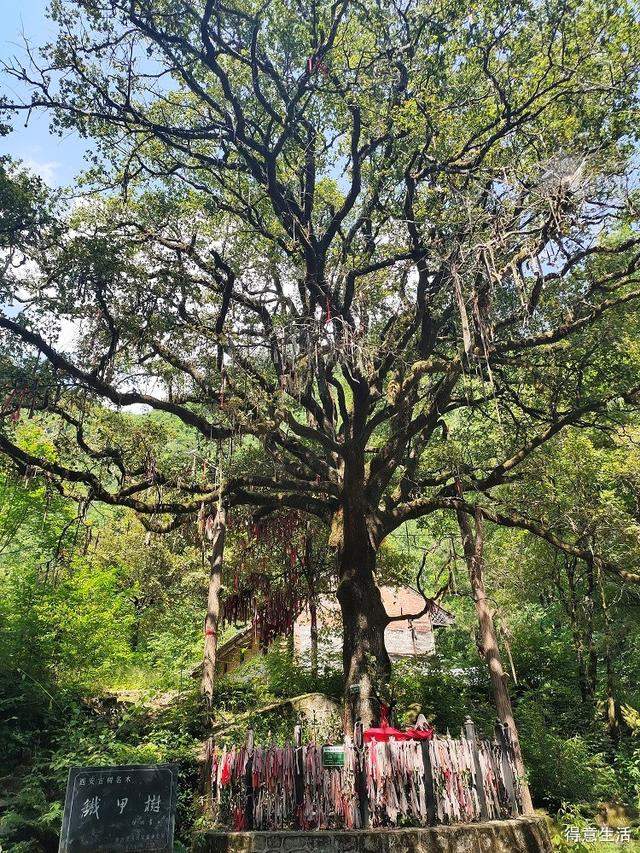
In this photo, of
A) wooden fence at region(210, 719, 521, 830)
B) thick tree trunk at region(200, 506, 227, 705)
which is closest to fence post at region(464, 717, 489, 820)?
wooden fence at region(210, 719, 521, 830)

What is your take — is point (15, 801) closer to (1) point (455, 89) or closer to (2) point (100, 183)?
(2) point (100, 183)

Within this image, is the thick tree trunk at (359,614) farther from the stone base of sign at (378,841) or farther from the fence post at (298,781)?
the stone base of sign at (378,841)

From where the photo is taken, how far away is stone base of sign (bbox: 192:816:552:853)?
6.83 metres

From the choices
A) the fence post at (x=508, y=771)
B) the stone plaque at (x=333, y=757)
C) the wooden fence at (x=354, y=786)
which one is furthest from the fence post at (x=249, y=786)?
the fence post at (x=508, y=771)

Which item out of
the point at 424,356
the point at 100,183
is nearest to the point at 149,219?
the point at 100,183

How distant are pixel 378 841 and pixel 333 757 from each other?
3.28ft

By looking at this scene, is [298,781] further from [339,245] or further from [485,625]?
[339,245]

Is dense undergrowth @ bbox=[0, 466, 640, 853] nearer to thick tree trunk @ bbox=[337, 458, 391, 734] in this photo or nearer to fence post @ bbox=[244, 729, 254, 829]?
fence post @ bbox=[244, 729, 254, 829]

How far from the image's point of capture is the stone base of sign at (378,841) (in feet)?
22.4

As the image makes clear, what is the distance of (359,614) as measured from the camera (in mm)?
11102

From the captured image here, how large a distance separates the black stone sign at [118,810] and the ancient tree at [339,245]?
478cm

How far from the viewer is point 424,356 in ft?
36.6

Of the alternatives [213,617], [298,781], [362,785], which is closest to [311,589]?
Answer: [213,617]

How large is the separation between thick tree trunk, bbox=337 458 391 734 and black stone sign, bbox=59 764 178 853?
4.56m
